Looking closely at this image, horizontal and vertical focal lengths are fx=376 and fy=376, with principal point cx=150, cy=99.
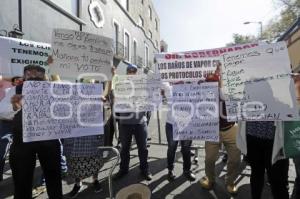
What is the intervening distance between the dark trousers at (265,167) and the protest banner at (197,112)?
63 cm

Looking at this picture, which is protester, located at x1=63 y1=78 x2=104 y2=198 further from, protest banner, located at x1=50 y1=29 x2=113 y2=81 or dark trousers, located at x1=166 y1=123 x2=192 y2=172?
dark trousers, located at x1=166 y1=123 x2=192 y2=172

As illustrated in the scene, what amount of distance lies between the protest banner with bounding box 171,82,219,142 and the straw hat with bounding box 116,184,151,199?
839 millimetres

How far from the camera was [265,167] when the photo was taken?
410 centimetres

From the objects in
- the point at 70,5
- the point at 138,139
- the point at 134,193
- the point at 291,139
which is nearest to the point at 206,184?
the point at 138,139

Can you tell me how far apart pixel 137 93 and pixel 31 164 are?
2.32m

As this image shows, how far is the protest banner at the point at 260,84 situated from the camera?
149 inches

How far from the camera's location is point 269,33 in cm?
3062

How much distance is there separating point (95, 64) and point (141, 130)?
5.28 feet

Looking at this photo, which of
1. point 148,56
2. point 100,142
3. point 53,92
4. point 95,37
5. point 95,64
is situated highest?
point 148,56

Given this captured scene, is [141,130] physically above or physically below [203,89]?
below

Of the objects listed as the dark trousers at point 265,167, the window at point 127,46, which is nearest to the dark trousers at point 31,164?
the dark trousers at point 265,167

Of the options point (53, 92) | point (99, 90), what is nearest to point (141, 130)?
point (99, 90)

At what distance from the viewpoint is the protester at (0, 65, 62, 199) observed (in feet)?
12.6

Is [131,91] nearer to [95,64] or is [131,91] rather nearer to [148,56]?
[95,64]
